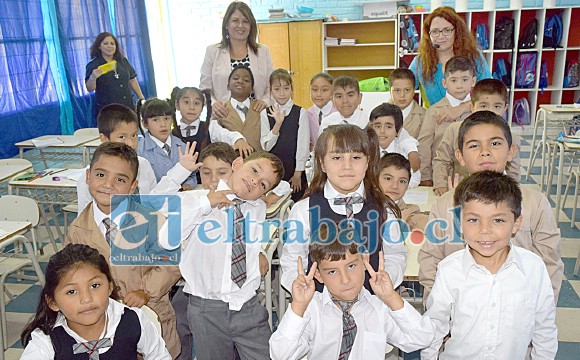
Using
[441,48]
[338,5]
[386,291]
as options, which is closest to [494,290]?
[386,291]

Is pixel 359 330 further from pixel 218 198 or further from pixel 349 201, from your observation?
pixel 218 198

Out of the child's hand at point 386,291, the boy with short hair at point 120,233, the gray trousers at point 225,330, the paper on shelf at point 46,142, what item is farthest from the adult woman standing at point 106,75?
the child's hand at point 386,291

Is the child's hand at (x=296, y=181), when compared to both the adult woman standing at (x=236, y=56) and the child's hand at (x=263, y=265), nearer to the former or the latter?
the adult woman standing at (x=236, y=56)

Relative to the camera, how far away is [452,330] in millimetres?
1559

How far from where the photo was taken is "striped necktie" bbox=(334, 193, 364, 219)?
177cm

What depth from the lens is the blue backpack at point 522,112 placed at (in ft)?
24.8

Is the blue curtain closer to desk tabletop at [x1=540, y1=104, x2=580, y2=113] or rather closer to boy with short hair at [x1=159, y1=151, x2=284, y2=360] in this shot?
boy with short hair at [x1=159, y1=151, x2=284, y2=360]

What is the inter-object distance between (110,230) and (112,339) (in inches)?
19.5

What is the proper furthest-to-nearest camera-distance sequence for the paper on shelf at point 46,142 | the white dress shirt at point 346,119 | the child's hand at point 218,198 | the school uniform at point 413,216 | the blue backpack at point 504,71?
the blue backpack at point 504,71 → the paper on shelf at point 46,142 → the white dress shirt at point 346,119 → the school uniform at point 413,216 → the child's hand at point 218,198

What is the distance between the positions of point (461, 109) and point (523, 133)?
17.1ft

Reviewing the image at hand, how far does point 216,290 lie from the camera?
5.98 feet

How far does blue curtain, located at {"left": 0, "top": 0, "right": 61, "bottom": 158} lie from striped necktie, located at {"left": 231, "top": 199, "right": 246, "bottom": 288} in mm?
3390

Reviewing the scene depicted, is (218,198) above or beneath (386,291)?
above

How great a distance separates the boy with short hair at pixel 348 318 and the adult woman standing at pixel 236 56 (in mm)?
2017
